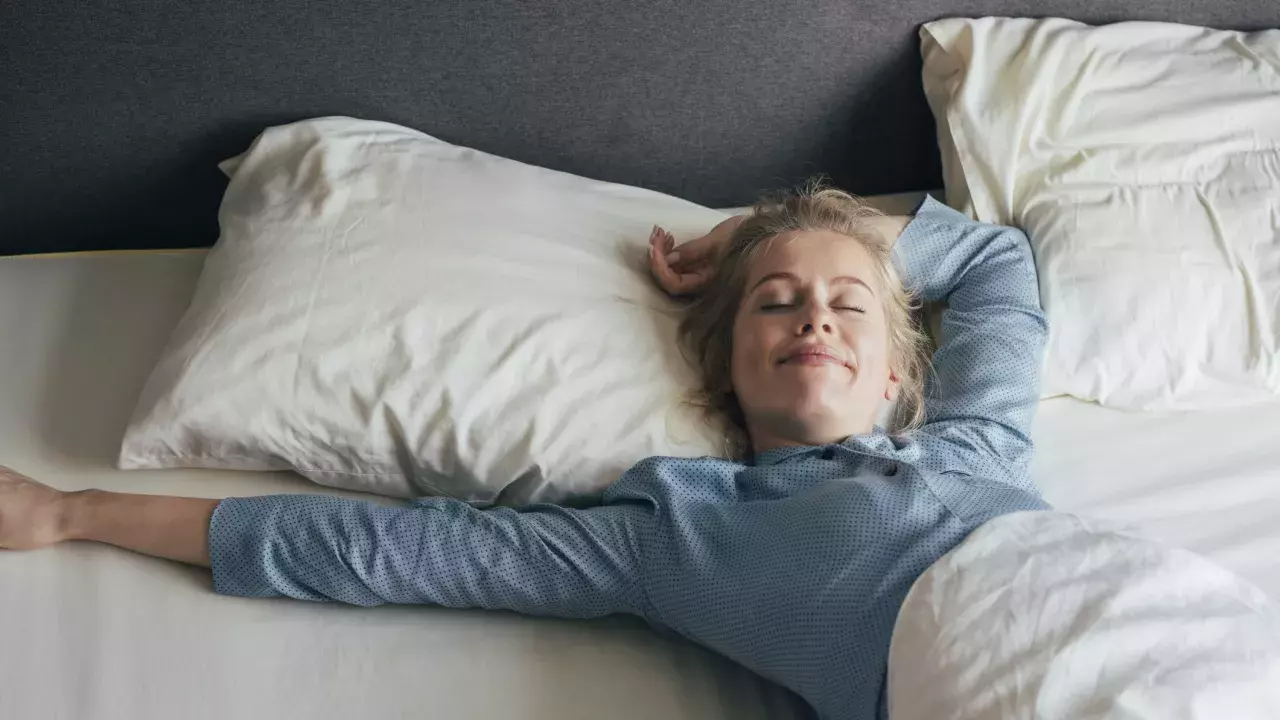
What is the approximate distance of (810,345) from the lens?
1.30 meters

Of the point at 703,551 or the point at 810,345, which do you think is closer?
the point at 703,551

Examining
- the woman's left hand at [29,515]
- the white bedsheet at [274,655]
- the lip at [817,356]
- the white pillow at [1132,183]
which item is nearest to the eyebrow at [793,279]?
the lip at [817,356]

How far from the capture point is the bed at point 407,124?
3.73 feet

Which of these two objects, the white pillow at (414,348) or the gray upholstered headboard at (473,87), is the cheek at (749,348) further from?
the gray upholstered headboard at (473,87)

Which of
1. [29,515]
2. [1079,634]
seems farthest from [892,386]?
[29,515]

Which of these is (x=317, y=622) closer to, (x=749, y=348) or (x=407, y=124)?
(x=749, y=348)

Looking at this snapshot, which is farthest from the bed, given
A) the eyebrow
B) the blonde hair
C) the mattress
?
the eyebrow

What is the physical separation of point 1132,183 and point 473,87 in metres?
1.00

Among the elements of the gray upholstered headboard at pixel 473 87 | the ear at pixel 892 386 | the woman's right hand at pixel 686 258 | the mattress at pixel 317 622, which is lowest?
the mattress at pixel 317 622

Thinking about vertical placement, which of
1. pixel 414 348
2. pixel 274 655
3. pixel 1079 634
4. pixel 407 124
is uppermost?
pixel 407 124

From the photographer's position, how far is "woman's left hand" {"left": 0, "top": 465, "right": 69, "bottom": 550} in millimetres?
1188

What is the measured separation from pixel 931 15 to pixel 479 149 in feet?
2.46

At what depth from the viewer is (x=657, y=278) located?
4.89ft

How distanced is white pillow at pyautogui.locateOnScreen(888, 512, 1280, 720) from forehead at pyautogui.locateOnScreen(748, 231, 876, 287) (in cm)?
42
